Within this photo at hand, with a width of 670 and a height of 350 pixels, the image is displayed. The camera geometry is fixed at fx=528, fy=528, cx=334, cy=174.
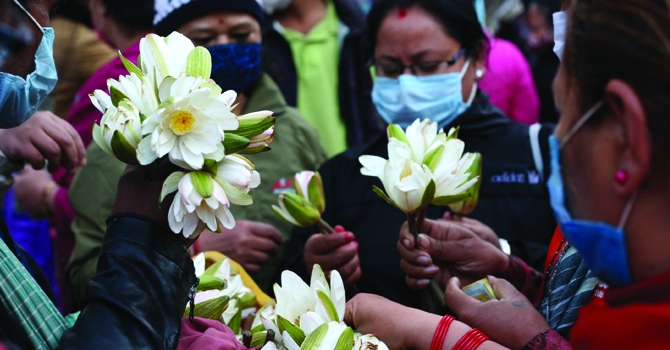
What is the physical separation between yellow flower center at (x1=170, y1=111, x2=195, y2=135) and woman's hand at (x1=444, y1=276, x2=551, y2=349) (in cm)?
92

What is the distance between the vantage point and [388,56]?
2.62 metres

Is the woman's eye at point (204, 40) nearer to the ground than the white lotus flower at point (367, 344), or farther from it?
farther from it

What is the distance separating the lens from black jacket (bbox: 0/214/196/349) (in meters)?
1.06

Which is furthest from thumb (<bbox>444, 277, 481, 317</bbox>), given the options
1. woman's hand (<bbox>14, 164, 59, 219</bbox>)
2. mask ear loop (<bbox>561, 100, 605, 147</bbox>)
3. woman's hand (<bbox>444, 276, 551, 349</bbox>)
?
woman's hand (<bbox>14, 164, 59, 219</bbox>)

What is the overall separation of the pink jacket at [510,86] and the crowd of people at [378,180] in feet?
Answer: 0.05

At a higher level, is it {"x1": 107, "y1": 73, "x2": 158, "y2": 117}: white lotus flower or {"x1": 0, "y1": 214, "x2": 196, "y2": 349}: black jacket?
{"x1": 107, "y1": 73, "x2": 158, "y2": 117}: white lotus flower

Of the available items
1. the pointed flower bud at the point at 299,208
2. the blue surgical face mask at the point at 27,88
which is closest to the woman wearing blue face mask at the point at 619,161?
the pointed flower bud at the point at 299,208

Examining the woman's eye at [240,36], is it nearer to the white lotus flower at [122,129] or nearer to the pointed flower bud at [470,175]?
the pointed flower bud at [470,175]

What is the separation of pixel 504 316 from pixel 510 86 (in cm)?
294

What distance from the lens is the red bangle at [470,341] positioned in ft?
4.43

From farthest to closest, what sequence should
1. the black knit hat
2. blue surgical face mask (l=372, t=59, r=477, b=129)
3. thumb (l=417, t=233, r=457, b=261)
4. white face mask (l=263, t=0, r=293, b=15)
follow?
white face mask (l=263, t=0, r=293, b=15) → the black knit hat → blue surgical face mask (l=372, t=59, r=477, b=129) → thumb (l=417, t=233, r=457, b=261)

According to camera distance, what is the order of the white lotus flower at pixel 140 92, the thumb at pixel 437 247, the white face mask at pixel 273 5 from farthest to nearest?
Result: the white face mask at pixel 273 5 < the thumb at pixel 437 247 < the white lotus flower at pixel 140 92

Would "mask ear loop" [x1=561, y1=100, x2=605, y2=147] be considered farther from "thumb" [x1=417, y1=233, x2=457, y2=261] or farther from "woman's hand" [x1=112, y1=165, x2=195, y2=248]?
"woman's hand" [x1=112, y1=165, x2=195, y2=248]

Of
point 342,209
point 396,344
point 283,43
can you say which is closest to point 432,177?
point 396,344
